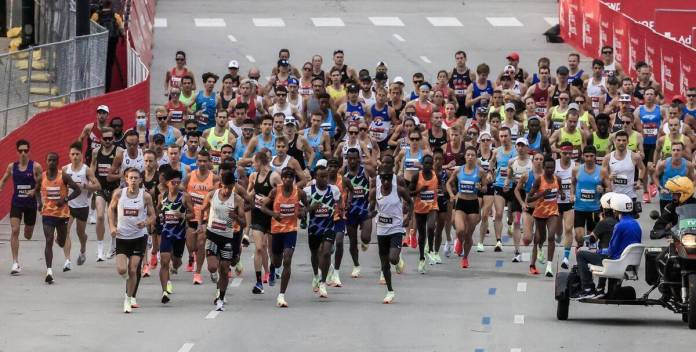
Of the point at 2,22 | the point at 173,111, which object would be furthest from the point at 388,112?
the point at 2,22

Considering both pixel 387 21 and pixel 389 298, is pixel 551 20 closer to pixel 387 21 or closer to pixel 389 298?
pixel 387 21

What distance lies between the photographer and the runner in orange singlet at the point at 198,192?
2667 cm

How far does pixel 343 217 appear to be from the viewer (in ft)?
87.9

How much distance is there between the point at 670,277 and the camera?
2269cm

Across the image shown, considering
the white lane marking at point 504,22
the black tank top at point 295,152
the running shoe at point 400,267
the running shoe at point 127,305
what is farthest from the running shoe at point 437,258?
the white lane marking at point 504,22

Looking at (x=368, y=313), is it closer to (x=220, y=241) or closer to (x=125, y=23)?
(x=220, y=241)

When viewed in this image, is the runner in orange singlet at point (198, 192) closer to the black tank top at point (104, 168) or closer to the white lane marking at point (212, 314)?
the white lane marking at point (212, 314)

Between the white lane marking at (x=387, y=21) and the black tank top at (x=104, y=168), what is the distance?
86.9 feet

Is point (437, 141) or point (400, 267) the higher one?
point (437, 141)

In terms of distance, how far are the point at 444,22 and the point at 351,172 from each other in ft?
95.6

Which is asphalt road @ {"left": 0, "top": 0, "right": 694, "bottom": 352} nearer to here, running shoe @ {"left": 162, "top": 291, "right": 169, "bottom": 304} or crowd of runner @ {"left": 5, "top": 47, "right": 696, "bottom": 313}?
running shoe @ {"left": 162, "top": 291, "right": 169, "bottom": 304}

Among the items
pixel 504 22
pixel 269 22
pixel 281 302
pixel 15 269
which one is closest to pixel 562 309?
pixel 281 302

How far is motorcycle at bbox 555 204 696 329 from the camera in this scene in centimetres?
2227

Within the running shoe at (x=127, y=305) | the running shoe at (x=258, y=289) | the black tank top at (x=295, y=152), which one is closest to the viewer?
the running shoe at (x=127, y=305)
